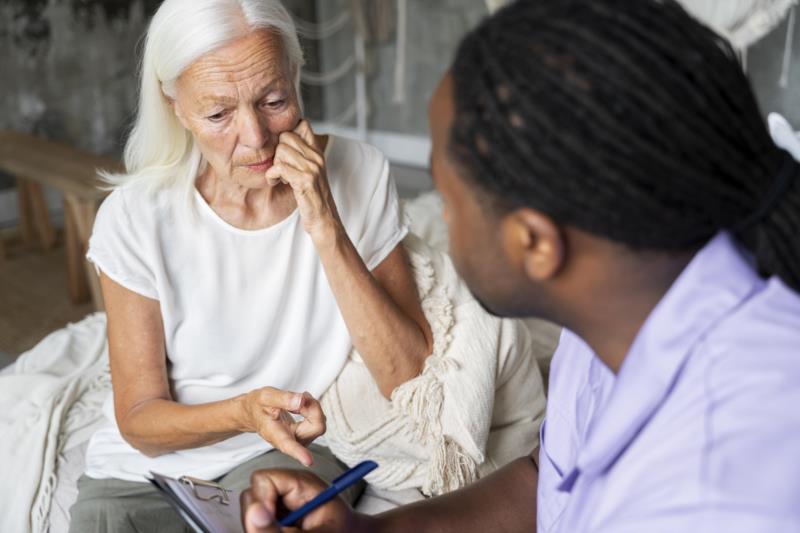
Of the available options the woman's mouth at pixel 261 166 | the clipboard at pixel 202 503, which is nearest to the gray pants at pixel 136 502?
the clipboard at pixel 202 503

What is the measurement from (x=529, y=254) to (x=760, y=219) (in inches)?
8.3

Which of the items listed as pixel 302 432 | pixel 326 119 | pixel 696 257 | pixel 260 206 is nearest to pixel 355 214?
pixel 260 206

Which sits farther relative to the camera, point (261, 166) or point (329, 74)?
point (329, 74)

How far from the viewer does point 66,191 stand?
3.61 metres

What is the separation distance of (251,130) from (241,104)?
5cm

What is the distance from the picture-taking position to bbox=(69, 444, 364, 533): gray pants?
1556 millimetres

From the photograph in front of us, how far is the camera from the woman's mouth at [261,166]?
5.16 ft

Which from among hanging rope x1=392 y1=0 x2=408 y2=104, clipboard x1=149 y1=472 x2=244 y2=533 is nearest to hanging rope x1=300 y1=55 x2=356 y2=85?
hanging rope x1=392 y1=0 x2=408 y2=104

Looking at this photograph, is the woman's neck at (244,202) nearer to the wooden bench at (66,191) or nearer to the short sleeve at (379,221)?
the short sleeve at (379,221)

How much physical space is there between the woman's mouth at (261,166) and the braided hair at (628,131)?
82cm

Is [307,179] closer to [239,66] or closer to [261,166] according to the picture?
[261,166]

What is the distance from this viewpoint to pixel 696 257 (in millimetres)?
805

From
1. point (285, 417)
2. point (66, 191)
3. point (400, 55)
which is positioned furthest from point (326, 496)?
point (400, 55)

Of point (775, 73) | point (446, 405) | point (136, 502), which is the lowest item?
point (775, 73)
